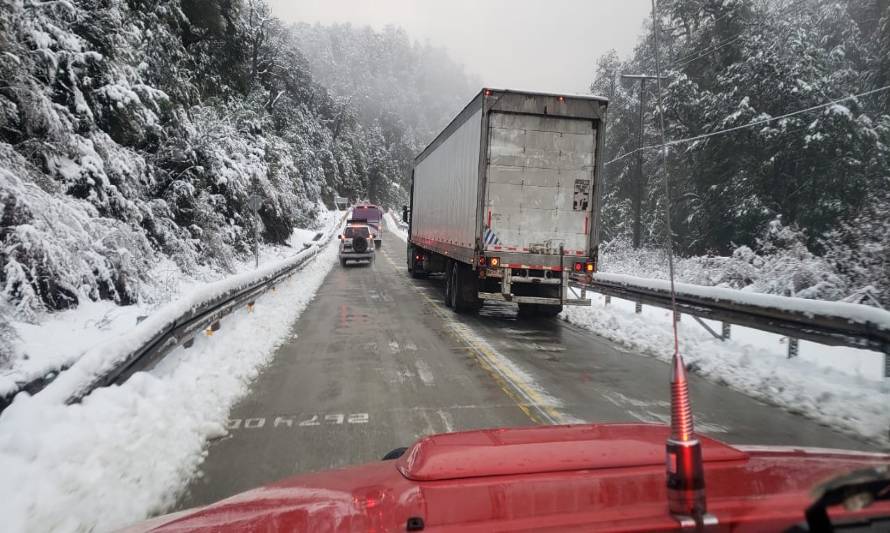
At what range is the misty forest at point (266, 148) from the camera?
368 inches

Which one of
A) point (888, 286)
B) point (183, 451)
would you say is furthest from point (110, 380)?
point (888, 286)

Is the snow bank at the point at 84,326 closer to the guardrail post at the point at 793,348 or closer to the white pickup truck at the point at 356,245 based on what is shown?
the guardrail post at the point at 793,348

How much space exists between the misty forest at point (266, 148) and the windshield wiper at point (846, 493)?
896 millimetres

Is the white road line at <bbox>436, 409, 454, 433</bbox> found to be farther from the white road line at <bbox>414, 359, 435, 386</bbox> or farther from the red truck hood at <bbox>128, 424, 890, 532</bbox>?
the red truck hood at <bbox>128, 424, 890, 532</bbox>

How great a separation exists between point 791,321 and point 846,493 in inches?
291

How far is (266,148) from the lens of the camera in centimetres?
2714

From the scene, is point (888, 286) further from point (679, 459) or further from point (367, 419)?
point (679, 459)

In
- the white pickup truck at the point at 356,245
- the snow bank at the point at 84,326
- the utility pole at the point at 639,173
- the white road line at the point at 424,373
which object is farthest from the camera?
the white pickup truck at the point at 356,245

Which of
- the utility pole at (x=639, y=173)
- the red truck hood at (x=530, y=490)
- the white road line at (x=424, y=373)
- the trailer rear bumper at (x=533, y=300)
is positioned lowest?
the white road line at (x=424, y=373)

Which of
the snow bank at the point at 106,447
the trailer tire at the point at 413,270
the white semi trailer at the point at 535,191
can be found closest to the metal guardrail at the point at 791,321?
the white semi trailer at the point at 535,191

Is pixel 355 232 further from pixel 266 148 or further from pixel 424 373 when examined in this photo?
pixel 424 373

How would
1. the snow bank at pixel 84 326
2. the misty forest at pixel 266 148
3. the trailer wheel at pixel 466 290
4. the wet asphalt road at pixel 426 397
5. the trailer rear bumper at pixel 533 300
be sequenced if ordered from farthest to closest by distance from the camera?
the trailer wheel at pixel 466 290
the trailer rear bumper at pixel 533 300
the misty forest at pixel 266 148
the wet asphalt road at pixel 426 397
the snow bank at pixel 84 326

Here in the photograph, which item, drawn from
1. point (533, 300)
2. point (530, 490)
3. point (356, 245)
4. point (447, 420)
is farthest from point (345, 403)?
point (356, 245)

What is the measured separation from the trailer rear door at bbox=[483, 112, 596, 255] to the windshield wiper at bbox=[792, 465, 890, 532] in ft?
33.3
